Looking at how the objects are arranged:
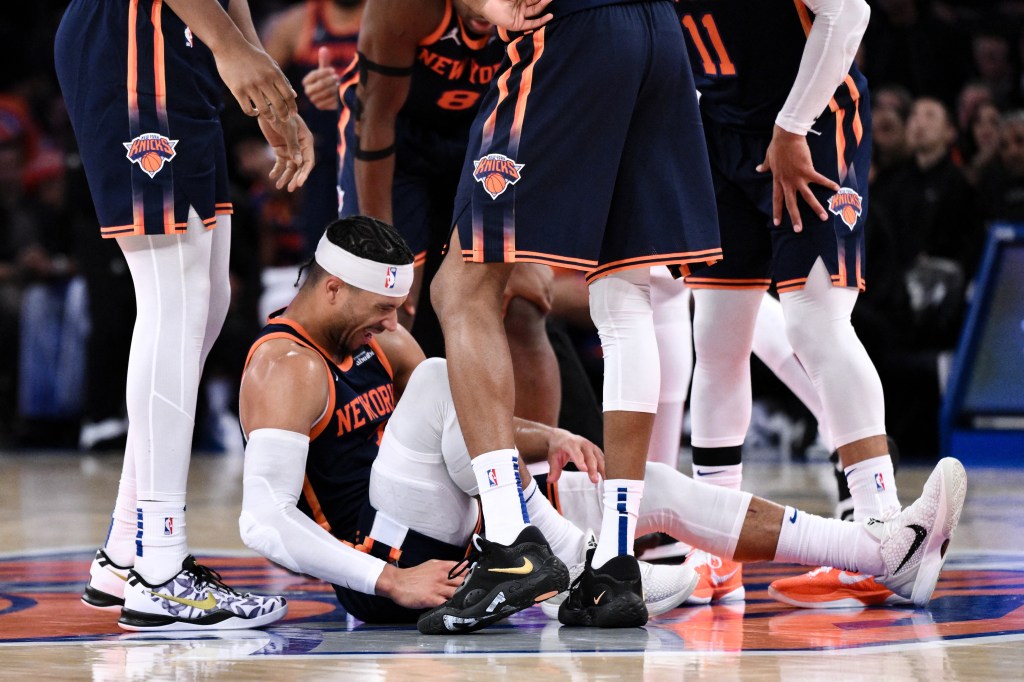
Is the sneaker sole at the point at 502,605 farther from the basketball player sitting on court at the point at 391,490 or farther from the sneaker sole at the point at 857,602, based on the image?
the sneaker sole at the point at 857,602

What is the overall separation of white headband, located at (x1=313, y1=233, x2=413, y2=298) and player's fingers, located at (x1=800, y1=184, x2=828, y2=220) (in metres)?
1.02

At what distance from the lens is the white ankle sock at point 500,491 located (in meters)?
3.04

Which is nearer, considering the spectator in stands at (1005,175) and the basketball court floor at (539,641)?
the basketball court floor at (539,641)

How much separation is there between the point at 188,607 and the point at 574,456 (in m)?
0.96

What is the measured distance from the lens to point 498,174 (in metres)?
3.15

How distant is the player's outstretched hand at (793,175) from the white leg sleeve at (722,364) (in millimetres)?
294

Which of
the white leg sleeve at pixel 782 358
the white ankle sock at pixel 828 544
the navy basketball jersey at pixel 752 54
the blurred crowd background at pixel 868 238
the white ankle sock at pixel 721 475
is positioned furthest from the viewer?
the blurred crowd background at pixel 868 238

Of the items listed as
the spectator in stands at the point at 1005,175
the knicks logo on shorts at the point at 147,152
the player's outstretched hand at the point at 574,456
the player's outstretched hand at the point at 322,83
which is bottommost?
the player's outstretched hand at the point at 574,456

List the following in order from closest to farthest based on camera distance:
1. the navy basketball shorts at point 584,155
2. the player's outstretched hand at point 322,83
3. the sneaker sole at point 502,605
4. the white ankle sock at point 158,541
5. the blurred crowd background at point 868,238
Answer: the sneaker sole at point 502,605 < the navy basketball shorts at point 584,155 < the white ankle sock at point 158,541 < the player's outstretched hand at point 322,83 < the blurred crowd background at point 868,238

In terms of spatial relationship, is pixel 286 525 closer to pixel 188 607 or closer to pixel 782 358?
pixel 188 607

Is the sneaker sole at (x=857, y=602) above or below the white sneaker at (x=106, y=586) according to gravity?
below

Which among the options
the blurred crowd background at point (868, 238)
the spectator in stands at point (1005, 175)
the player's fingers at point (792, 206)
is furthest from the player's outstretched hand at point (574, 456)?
the spectator in stands at point (1005, 175)

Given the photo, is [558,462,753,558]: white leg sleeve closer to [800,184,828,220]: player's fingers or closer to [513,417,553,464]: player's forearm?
[513,417,553,464]: player's forearm

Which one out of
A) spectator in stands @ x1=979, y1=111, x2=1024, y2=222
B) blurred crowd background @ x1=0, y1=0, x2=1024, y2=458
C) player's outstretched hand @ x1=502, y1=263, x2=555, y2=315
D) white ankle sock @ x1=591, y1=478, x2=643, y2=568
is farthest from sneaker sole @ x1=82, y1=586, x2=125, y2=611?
spectator in stands @ x1=979, y1=111, x2=1024, y2=222
